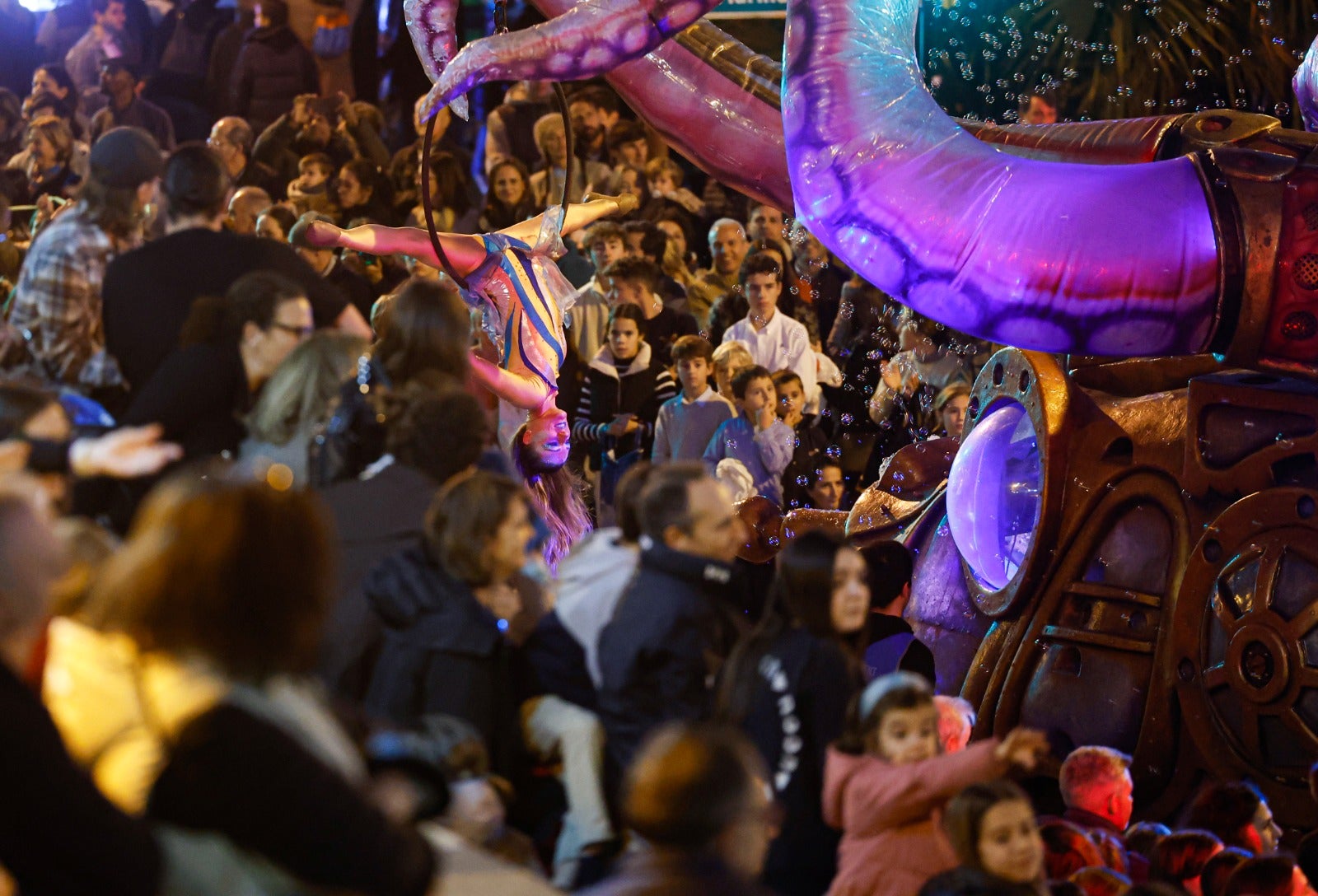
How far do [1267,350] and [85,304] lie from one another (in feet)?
9.00

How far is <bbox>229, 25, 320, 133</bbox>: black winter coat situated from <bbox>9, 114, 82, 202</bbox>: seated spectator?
115 centimetres

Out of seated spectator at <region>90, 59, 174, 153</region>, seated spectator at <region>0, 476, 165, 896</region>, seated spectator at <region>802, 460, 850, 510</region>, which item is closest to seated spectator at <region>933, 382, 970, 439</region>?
seated spectator at <region>802, 460, 850, 510</region>

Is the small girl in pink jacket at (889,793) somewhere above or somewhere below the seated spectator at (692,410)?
above

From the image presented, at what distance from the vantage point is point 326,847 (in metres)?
2.06

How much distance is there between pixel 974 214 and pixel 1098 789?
4.61ft

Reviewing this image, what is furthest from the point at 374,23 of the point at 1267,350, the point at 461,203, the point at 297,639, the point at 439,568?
the point at 297,639

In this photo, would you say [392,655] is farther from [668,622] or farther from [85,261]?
[85,261]

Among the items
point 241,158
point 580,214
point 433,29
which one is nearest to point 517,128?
point 241,158

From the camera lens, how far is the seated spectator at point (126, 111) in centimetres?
1012

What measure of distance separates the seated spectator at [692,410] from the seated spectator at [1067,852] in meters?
3.46

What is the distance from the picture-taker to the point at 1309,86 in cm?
472

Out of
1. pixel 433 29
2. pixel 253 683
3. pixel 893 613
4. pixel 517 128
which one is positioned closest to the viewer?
pixel 253 683

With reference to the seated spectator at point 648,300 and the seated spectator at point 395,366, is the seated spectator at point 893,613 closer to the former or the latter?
the seated spectator at point 395,366

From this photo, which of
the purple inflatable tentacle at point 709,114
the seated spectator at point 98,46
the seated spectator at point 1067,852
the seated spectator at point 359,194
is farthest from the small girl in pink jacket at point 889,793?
the seated spectator at point 98,46
